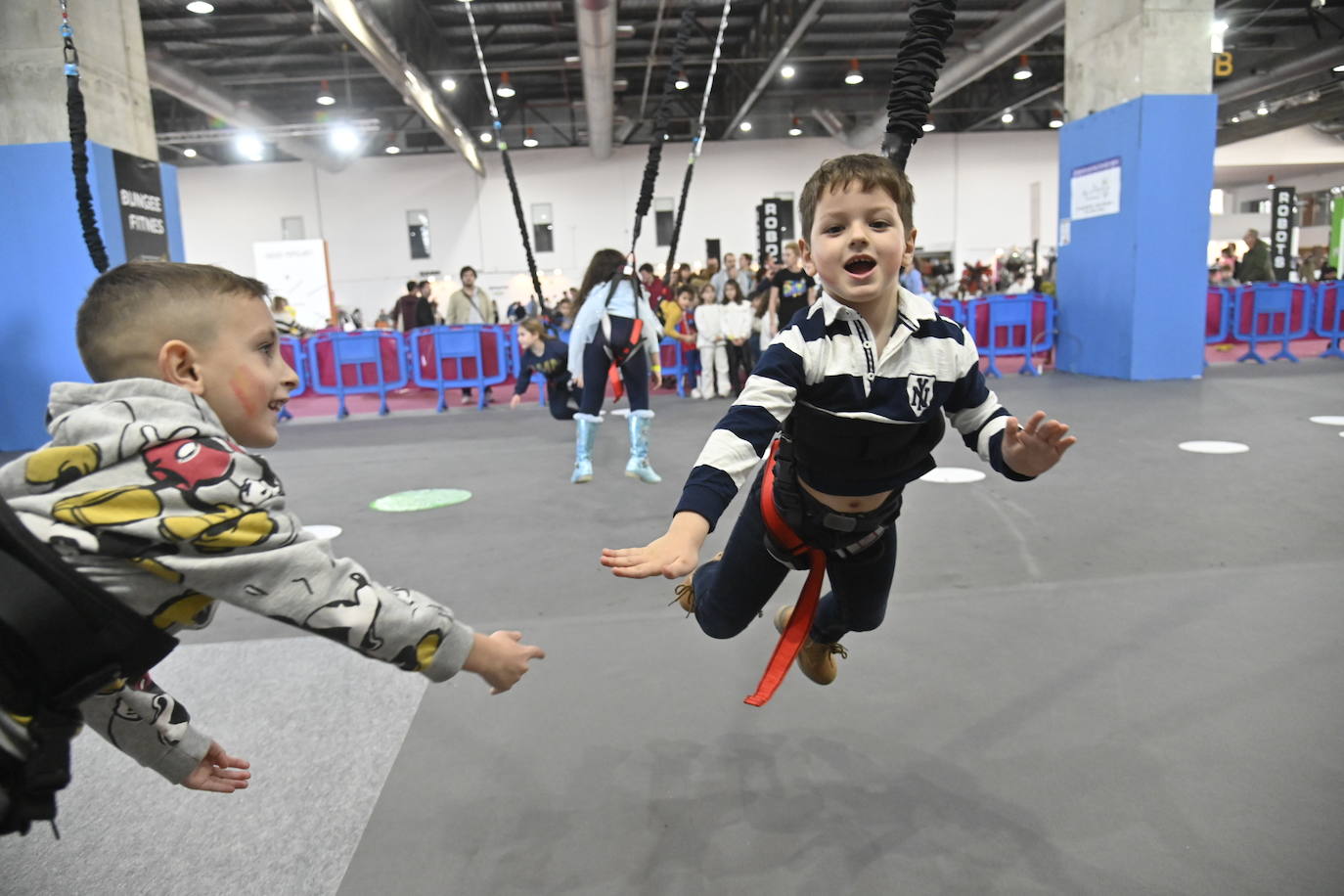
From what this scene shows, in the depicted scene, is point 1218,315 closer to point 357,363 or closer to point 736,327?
point 736,327

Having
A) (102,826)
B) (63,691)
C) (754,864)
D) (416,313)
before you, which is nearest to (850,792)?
(754,864)

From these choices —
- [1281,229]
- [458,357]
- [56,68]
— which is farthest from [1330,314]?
[56,68]

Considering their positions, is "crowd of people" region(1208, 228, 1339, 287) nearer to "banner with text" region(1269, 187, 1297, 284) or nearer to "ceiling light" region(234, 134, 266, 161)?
"banner with text" region(1269, 187, 1297, 284)

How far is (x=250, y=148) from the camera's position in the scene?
66.7 feet

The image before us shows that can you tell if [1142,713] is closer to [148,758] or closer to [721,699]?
[721,699]

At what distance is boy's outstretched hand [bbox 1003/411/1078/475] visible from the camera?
1680 millimetres

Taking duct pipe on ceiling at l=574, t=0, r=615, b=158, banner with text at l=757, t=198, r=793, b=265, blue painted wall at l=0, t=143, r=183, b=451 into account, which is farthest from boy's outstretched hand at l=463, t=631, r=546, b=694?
banner with text at l=757, t=198, r=793, b=265

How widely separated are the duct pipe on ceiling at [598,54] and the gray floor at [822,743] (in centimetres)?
815

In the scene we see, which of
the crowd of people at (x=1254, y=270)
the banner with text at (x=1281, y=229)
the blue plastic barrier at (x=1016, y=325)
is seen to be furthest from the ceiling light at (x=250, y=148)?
the banner with text at (x=1281, y=229)

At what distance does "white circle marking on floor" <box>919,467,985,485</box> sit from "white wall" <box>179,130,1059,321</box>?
57.7 ft

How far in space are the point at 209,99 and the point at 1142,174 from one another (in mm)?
15126

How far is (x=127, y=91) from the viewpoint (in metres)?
7.87

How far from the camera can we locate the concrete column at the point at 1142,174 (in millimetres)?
8766

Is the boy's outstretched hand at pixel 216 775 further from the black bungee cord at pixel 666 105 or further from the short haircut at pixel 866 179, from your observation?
the black bungee cord at pixel 666 105
